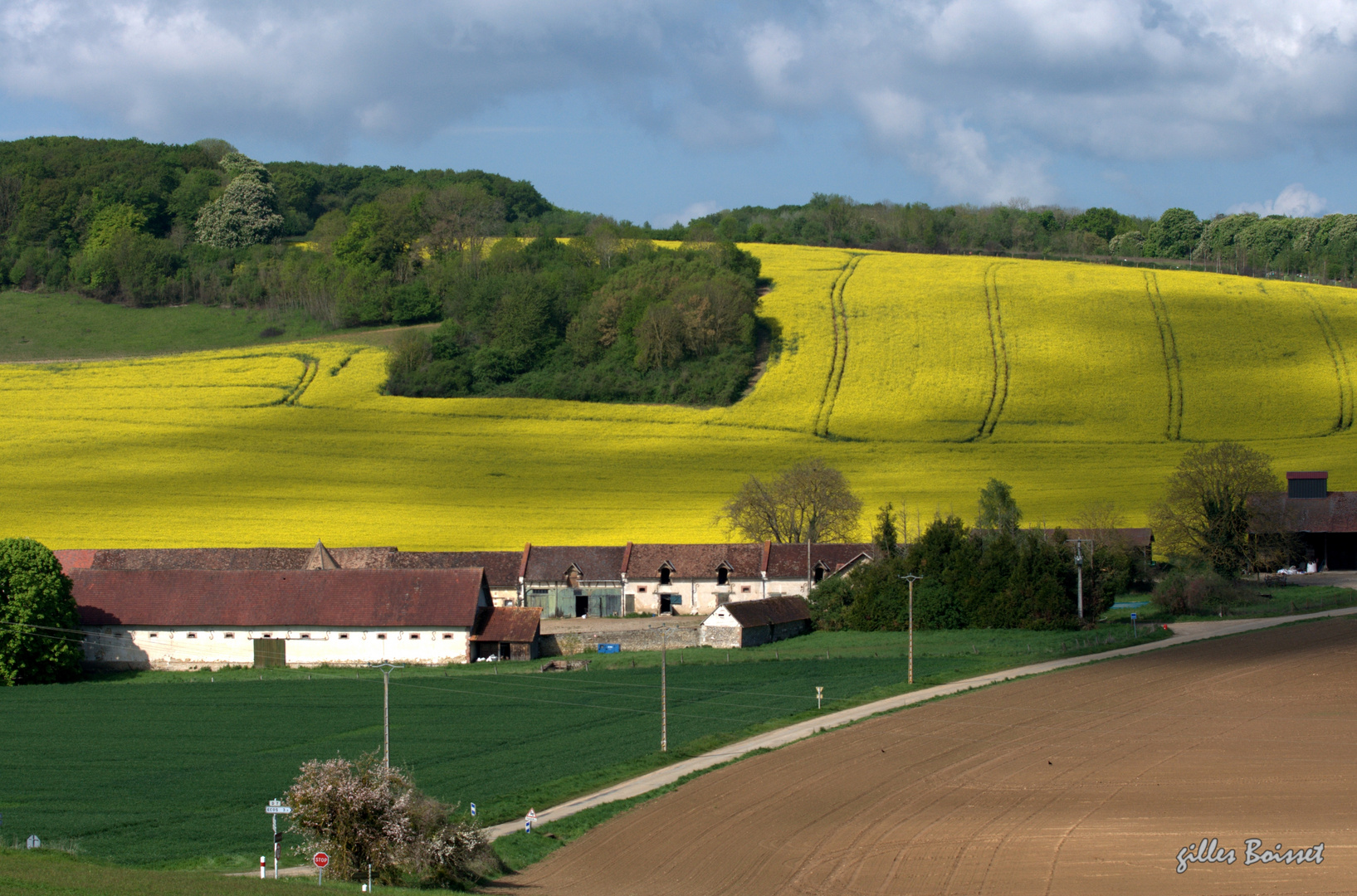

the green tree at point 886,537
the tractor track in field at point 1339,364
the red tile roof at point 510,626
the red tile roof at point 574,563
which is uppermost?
the tractor track in field at point 1339,364

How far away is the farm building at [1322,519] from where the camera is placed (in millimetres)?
68375

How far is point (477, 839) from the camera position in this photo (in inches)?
914

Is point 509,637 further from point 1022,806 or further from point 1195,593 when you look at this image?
point 1022,806

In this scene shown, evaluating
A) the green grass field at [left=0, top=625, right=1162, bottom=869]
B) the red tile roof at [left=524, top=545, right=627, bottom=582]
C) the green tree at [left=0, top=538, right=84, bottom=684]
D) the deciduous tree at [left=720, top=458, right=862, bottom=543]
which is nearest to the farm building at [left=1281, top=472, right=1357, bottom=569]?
the green grass field at [left=0, top=625, right=1162, bottom=869]

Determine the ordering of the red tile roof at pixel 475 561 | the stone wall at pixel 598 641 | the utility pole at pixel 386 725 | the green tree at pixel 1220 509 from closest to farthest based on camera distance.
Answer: the utility pole at pixel 386 725
the stone wall at pixel 598 641
the green tree at pixel 1220 509
the red tile roof at pixel 475 561

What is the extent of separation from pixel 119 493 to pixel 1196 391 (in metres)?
69.0

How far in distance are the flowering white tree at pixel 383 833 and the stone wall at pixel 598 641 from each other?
1363 inches

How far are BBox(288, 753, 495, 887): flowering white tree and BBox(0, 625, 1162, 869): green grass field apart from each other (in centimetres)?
202

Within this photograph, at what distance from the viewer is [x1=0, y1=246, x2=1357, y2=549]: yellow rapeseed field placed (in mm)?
71500

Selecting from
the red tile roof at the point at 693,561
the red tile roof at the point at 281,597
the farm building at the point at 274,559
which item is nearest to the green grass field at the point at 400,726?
the red tile roof at the point at 281,597

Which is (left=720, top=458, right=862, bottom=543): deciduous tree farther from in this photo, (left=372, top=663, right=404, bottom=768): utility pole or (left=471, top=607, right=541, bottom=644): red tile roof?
(left=372, top=663, right=404, bottom=768): utility pole

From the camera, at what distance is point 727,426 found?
88.1 m

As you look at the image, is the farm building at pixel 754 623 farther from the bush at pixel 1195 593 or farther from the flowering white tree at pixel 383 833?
the flowering white tree at pixel 383 833

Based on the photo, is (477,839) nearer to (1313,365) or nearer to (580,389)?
(580,389)
